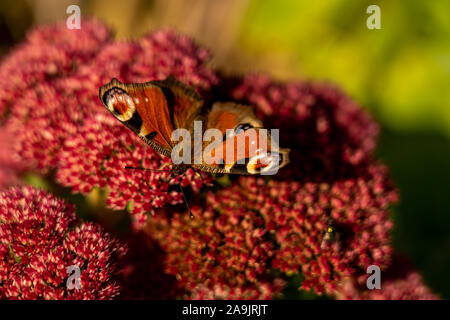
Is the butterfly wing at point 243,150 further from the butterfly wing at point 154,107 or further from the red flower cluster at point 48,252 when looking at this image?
the red flower cluster at point 48,252

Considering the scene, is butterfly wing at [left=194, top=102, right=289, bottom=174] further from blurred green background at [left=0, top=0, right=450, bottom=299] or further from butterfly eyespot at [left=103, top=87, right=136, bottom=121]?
blurred green background at [left=0, top=0, right=450, bottom=299]

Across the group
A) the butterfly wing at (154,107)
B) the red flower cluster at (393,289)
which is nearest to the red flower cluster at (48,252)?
the butterfly wing at (154,107)

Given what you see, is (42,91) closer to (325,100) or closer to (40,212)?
(40,212)

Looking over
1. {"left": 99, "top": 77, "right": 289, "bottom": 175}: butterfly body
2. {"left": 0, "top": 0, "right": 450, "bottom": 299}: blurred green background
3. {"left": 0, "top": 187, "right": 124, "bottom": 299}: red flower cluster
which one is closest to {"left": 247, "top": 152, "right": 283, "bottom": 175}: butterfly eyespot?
{"left": 99, "top": 77, "right": 289, "bottom": 175}: butterfly body

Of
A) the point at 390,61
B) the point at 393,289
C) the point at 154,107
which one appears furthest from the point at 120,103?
the point at 390,61

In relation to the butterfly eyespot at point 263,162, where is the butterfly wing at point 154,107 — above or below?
above

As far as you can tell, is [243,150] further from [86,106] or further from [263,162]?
[86,106]
